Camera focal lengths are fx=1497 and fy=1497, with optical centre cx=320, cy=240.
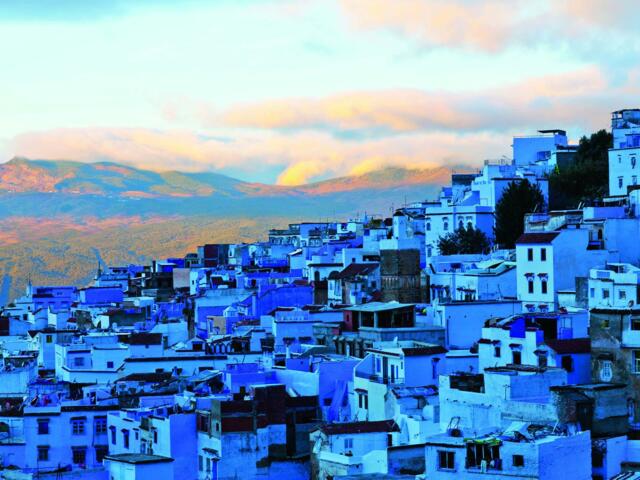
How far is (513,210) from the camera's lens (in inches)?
2274

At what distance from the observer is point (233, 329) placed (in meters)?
53.1

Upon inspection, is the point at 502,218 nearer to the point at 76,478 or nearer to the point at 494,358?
the point at 494,358

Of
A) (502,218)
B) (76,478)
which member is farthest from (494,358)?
(502,218)

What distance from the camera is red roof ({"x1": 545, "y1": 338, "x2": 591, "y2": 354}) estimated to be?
36.4m

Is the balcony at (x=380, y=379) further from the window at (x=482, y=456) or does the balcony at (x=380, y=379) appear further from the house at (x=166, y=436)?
the window at (x=482, y=456)

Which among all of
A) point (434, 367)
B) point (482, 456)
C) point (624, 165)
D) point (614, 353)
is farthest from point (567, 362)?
point (624, 165)

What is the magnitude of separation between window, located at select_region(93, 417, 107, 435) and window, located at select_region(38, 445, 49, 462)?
1402 millimetres

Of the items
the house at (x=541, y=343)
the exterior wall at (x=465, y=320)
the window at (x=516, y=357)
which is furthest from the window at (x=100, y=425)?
the window at (x=516, y=357)

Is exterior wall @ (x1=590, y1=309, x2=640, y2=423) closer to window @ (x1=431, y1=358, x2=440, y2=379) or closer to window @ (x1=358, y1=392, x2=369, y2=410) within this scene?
window @ (x1=431, y1=358, x2=440, y2=379)

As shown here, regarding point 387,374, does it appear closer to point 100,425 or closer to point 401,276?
point 100,425

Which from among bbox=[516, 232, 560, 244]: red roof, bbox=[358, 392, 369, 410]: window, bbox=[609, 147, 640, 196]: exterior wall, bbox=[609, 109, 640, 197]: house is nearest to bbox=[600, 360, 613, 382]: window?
bbox=[358, 392, 369, 410]: window

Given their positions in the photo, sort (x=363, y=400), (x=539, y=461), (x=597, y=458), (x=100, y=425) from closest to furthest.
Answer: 1. (x=539, y=461)
2. (x=597, y=458)
3. (x=363, y=400)
4. (x=100, y=425)

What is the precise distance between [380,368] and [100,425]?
793cm

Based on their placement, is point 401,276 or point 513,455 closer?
point 513,455
